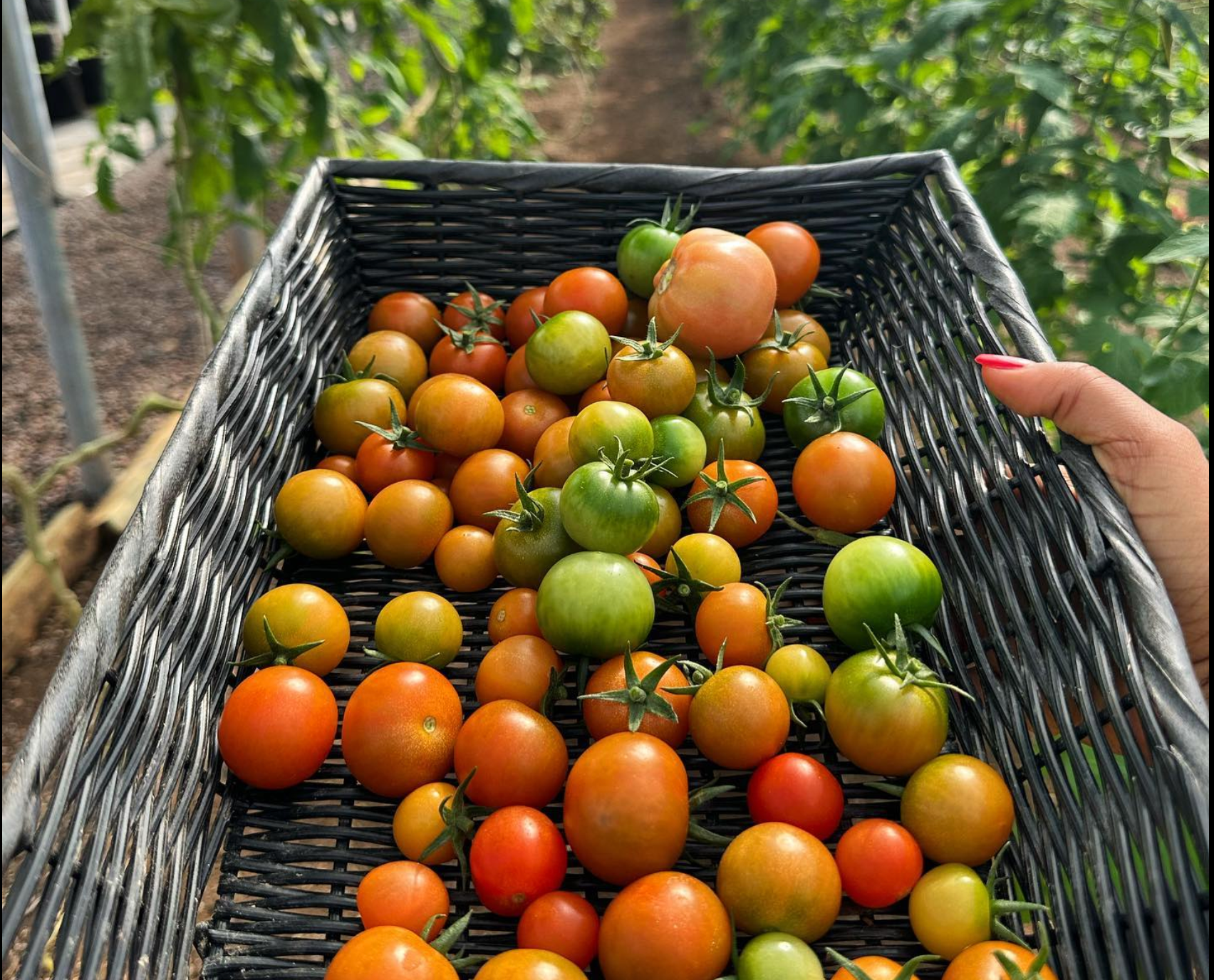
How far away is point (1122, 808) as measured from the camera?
91 cm

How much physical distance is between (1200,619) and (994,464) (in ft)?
0.93

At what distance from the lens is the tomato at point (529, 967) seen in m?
0.91

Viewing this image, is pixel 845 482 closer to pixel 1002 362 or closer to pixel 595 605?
pixel 1002 362

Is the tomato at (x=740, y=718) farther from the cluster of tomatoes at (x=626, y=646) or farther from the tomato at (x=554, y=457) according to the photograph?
the tomato at (x=554, y=457)

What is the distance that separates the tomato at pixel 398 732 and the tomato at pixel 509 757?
0.13 feet

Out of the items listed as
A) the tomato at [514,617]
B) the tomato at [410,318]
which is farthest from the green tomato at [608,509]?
the tomato at [410,318]

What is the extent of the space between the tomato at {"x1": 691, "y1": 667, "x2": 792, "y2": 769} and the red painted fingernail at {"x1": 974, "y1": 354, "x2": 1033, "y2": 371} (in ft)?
1.54

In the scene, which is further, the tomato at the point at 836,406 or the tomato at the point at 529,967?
the tomato at the point at 836,406

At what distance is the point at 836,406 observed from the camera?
4.73ft

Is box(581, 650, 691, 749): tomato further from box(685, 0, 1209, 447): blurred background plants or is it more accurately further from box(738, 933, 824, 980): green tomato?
box(685, 0, 1209, 447): blurred background plants

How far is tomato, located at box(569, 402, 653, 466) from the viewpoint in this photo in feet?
4.17

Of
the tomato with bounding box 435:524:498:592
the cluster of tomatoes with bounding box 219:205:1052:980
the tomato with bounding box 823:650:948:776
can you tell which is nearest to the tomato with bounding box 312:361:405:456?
the cluster of tomatoes with bounding box 219:205:1052:980

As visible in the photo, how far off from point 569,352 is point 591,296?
141 millimetres

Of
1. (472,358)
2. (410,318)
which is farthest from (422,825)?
(410,318)
